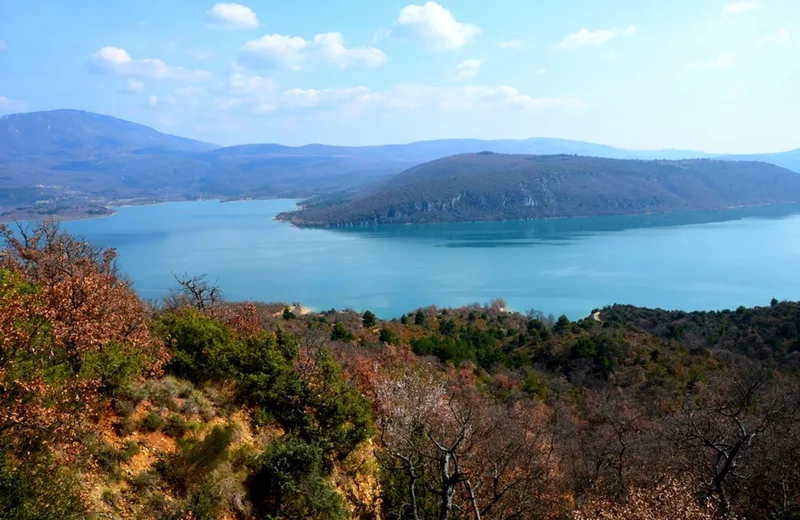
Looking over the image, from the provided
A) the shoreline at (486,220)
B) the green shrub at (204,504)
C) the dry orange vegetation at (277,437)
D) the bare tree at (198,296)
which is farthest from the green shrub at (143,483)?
the shoreline at (486,220)

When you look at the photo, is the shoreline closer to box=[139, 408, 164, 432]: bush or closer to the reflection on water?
the reflection on water

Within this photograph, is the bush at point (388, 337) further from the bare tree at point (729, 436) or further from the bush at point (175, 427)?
the bush at point (175, 427)

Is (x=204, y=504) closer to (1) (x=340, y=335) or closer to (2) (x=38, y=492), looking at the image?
(2) (x=38, y=492)

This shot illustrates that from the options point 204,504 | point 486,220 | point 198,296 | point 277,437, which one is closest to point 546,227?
point 486,220

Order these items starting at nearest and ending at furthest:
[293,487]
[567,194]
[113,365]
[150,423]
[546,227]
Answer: [113,365]
[293,487]
[150,423]
[546,227]
[567,194]

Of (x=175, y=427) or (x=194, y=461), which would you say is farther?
(x=175, y=427)
